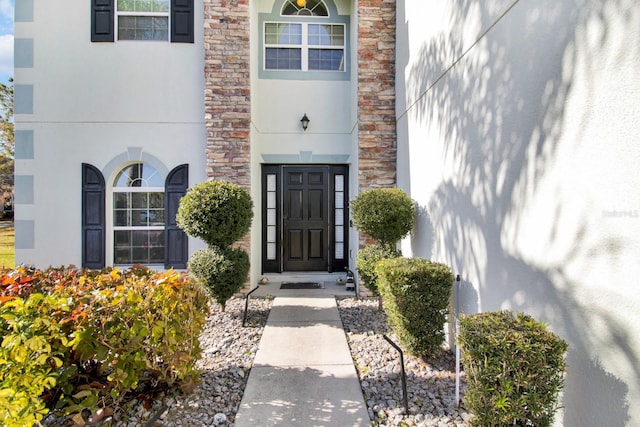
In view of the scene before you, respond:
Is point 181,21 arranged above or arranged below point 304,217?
above

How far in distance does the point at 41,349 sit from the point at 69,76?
235 inches

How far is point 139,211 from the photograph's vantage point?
6508 mm

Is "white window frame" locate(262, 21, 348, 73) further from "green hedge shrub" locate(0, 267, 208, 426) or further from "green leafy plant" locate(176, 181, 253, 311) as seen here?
"green hedge shrub" locate(0, 267, 208, 426)

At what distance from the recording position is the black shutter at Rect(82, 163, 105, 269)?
636 centimetres

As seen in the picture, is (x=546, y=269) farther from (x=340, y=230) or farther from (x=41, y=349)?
(x=340, y=230)

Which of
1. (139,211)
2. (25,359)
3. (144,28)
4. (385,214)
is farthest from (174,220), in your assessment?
(25,359)

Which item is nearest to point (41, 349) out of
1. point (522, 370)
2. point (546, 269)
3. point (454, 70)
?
point (522, 370)

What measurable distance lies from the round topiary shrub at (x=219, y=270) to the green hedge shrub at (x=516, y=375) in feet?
11.6

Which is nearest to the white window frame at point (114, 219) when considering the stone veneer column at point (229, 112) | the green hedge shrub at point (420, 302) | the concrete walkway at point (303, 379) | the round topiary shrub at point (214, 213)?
the stone veneer column at point (229, 112)

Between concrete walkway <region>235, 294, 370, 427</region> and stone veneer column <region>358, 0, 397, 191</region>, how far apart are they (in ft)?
8.55

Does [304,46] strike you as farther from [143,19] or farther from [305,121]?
[143,19]

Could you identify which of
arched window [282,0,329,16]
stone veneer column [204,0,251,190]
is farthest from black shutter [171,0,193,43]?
arched window [282,0,329,16]

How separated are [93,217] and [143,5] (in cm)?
398

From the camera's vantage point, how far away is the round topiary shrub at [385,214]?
192 inches
